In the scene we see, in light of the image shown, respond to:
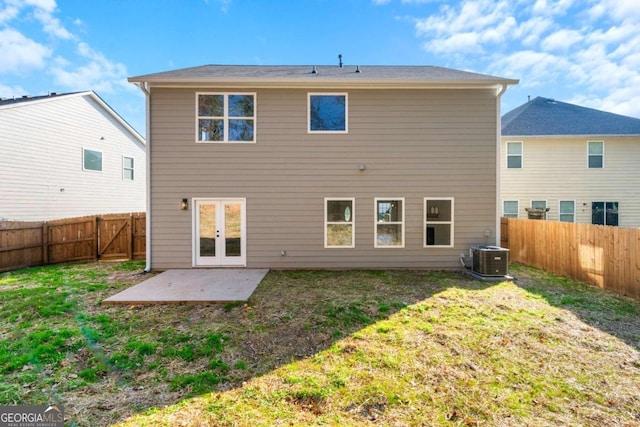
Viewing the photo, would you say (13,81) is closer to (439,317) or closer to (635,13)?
(439,317)

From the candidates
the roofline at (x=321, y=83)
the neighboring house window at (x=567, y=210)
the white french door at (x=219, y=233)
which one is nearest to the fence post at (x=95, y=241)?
the white french door at (x=219, y=233)

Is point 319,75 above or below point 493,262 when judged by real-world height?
above

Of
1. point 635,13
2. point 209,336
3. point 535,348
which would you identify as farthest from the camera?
point 635,13

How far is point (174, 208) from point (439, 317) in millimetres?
7103

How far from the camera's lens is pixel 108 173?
13078mm

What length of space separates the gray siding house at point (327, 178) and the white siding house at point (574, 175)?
6.06 m

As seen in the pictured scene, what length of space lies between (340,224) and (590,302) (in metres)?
5.53

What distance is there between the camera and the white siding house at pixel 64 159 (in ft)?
31.6

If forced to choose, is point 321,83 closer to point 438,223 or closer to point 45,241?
point 438,223

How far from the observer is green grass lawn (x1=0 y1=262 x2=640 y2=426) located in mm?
2486

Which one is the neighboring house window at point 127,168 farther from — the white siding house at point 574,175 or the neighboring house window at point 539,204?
the neighboring house window at point 539,204

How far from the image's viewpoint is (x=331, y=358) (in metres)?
3.32

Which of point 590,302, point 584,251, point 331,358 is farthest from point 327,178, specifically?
point 584,251

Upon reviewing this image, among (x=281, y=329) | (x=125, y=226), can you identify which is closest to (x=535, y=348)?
(x=281, y=329)
